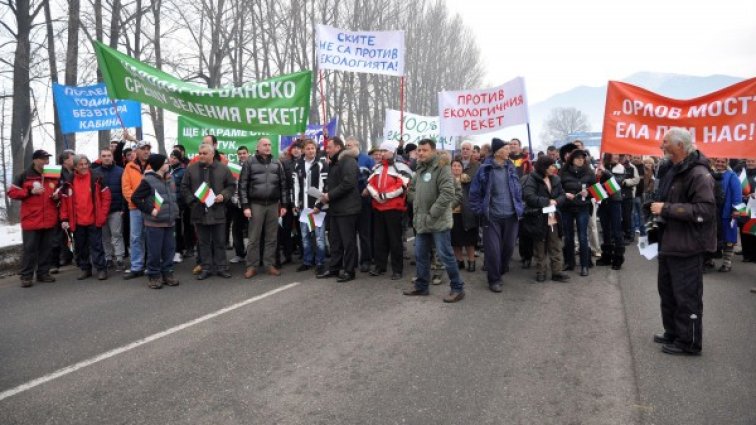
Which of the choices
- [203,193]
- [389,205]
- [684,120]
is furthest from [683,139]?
[203,193]

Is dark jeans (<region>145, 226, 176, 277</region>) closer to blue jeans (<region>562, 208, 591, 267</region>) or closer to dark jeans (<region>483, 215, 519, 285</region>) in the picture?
dark jeans (<region>483, 215, 519, 285</region>)

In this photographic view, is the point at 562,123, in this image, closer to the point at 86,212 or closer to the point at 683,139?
the point at 86,212

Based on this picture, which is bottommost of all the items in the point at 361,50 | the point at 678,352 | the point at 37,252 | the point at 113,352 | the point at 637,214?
the point at 113,352

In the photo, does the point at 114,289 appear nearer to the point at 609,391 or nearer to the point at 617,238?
the point at 609,391

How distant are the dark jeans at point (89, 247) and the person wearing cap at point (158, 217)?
1.10 metres

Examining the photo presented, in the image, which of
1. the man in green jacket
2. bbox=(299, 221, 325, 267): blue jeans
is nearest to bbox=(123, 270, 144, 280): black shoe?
bbox=(299, 221, 325, 267): blue jeans

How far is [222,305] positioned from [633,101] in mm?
5762

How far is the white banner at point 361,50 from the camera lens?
9.93m

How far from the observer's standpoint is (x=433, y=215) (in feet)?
21.6

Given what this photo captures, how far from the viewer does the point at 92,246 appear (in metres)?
8.24

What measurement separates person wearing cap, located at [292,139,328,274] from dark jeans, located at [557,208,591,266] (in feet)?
12.4

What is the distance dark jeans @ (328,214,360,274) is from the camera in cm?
786

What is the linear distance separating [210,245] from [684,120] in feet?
22.2

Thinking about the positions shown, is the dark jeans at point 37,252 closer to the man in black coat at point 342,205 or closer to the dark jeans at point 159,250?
the dark jeans at point 159,250
